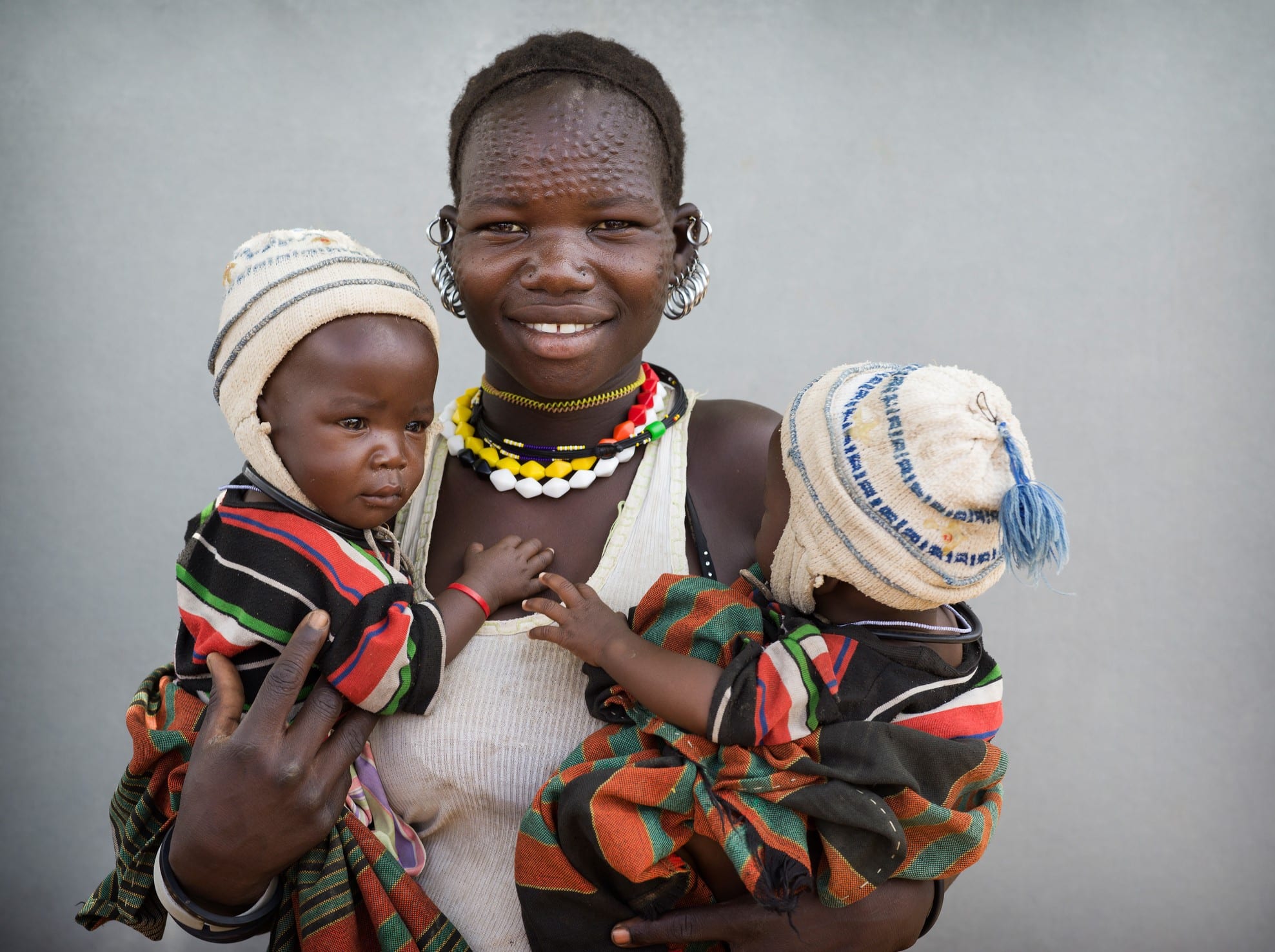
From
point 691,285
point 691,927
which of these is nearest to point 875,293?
point 691,285

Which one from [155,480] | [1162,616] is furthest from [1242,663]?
[155,480]

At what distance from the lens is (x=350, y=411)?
1.45m

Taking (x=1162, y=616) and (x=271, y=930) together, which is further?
(x=1162, y=616)

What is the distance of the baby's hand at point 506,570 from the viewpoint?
5.10 ft

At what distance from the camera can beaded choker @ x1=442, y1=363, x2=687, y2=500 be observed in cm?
173

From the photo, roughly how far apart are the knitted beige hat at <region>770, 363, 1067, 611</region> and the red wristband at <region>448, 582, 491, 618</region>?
0.44 meters

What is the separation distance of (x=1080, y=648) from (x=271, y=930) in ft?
6.52

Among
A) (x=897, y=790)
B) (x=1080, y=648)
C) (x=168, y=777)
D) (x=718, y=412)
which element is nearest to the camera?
(x=897, y=790)

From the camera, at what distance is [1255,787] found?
2629 millimetres

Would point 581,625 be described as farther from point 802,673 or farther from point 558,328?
point 558,328

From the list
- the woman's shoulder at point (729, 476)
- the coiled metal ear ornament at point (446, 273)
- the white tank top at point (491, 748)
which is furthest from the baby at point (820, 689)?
the coiled metal ear ornament at point (446, 273)

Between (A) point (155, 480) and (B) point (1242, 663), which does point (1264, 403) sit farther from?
(A) point (155, 480)

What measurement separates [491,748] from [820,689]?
48cm

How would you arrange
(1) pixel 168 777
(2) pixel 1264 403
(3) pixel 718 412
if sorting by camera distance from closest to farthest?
(1) pixel 168 777 < (3) pixel 718 412 < (2) pixel 1264 403
